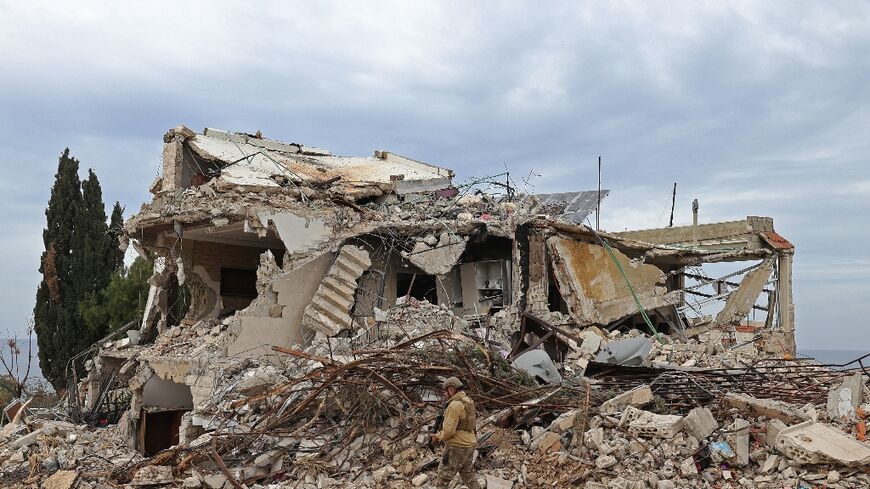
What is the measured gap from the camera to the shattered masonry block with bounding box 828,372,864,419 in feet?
28.2

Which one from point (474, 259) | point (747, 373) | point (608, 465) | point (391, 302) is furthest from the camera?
point (474, 259)

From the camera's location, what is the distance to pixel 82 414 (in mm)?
16281

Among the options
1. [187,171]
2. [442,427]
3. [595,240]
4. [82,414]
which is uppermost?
[187,171]

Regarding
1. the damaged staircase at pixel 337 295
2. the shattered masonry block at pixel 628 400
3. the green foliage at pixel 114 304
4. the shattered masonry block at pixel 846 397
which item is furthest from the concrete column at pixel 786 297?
the green foliage at pixel 114 304

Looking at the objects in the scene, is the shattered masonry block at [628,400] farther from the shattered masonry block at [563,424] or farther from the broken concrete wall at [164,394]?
the broken concrete wall at [164,394]

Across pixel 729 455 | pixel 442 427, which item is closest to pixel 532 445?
pixel 442 427

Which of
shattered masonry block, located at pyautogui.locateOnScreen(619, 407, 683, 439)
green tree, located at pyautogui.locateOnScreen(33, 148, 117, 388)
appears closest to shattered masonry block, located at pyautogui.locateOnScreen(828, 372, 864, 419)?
shattered masonry block, located at pyautogui.locateOnScreen(619, 407, 683, 439)

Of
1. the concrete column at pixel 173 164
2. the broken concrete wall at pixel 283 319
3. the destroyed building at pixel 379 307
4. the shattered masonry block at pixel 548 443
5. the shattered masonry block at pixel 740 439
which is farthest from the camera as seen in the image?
the concrete column at pixel 173 164

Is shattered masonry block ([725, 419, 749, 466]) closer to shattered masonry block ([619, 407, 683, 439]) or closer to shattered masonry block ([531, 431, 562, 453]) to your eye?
shattered masonry block ([619, 407, 683, 439])

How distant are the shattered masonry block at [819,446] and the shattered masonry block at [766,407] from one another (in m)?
0.31

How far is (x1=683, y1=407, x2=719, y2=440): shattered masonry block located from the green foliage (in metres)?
19.3

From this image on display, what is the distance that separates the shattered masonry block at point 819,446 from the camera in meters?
7.36

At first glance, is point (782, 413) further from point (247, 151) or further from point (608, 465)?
point (247, 151)

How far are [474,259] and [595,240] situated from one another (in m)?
2.33
